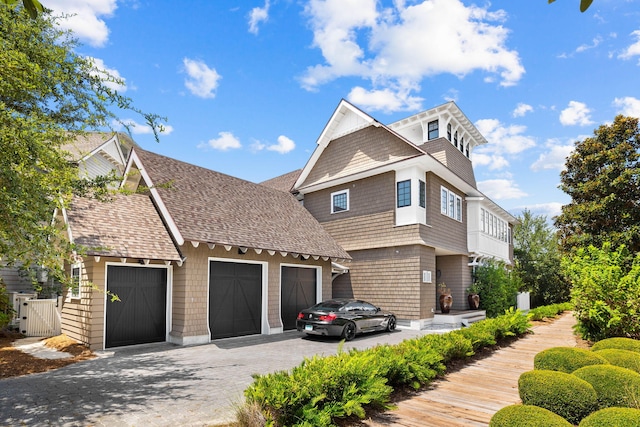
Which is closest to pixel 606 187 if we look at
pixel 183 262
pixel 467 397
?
pixel 467 397

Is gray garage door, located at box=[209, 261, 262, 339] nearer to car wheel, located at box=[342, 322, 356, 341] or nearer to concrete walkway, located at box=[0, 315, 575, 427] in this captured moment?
concrete walkway, located at box=[0, 315, 575, 427]

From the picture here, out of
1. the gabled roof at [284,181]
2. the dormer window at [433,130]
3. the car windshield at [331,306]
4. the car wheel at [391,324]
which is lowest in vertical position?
the car wheel at [391,324]

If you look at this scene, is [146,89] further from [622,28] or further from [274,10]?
[622,28]

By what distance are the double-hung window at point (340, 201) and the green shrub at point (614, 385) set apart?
→ 1521cm

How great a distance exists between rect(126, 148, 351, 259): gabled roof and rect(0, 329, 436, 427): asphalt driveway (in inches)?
145

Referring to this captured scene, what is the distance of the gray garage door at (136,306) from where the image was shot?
39.6 ft

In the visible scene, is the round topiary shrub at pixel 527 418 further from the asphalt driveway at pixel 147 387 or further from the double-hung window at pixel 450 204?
the double-hung window at pixel 450 204

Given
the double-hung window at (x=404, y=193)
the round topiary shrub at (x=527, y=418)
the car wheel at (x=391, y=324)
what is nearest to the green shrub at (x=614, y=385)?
the round topiary shrub at (x=527, y=418)

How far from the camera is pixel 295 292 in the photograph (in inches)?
674

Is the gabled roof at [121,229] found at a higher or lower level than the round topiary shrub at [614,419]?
higher

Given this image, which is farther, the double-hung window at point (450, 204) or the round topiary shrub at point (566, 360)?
the double-hung window at point (450, 204)

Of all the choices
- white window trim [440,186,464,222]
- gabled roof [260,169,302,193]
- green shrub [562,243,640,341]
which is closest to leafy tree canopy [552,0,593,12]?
green shrub [562,243,640,341]

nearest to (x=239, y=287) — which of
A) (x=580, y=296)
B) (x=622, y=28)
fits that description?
(x=580, y=296)

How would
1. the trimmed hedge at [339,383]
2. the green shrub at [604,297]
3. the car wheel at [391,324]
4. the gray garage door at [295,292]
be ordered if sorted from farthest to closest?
the gray garage door at [295,292] → the car wheel at [391,324] → the green shrub at [604,297] → the trimmed hedge at [339,383]
